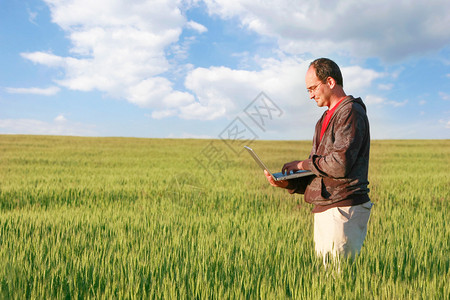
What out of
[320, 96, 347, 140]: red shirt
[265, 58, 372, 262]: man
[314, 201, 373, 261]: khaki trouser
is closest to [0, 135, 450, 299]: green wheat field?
[314, 201, 373, 261]: khaki trouser

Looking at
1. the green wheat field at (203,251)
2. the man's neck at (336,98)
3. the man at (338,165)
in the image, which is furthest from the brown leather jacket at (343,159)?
the green wheat field at (203,251)

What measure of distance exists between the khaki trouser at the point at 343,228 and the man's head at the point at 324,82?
2.62 feet

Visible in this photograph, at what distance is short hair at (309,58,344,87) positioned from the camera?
251cm

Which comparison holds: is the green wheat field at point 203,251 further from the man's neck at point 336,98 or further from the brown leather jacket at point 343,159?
the man's neck at point 336,98

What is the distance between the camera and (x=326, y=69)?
250 centimetres

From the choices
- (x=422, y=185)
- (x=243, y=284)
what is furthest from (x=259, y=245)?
(x=422, y=185)

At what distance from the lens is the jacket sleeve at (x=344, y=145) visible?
7.64 feet

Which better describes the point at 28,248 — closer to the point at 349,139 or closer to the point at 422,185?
the point at 349,139

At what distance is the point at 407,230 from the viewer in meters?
4.88

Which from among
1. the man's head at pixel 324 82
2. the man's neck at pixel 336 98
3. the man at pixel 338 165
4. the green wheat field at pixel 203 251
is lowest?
the green wheat field at pixel 203 251

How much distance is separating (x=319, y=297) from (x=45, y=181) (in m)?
8.99

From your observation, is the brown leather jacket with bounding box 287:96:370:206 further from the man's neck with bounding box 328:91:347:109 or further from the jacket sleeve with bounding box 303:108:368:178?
the man's neck with bounding box 328:91:347:109

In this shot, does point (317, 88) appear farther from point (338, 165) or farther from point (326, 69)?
point (338, 165)

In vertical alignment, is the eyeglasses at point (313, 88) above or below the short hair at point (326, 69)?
below
